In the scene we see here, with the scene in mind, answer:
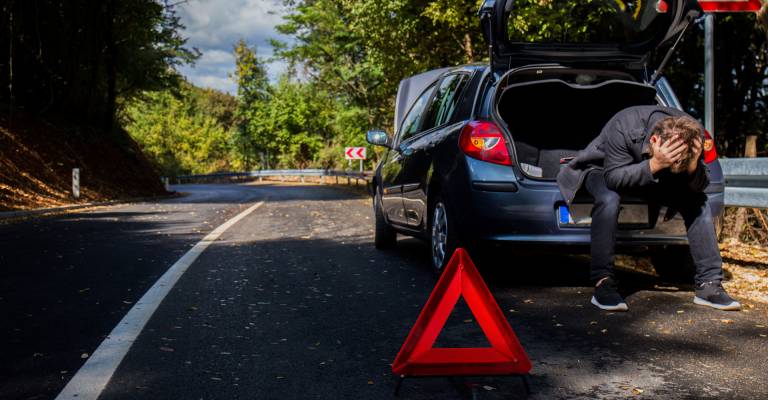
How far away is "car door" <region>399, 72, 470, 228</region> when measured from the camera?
19.7 ft

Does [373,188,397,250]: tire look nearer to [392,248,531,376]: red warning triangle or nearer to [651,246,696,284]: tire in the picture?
[651,246,696,284]: tire

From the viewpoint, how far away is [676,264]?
5.77 m

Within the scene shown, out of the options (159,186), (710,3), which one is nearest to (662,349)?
(710,3)

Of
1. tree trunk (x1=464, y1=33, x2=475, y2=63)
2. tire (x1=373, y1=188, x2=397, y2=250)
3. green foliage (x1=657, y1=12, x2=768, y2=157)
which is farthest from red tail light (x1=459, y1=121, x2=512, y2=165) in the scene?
tree trunk (x1=464, y1=33, x2=475, y2=63)

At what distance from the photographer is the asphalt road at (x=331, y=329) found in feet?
10.1

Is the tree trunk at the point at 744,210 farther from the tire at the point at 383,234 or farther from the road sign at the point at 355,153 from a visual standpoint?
the road sign at the point at 355,153

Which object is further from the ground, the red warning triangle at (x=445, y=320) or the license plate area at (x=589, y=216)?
the license plate area at (x=589, y=216)

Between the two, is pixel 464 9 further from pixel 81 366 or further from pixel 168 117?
pixel 168 117

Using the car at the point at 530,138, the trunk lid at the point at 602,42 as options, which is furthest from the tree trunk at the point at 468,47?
the trunk lid at the point at 602,42

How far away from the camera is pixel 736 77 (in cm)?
1466

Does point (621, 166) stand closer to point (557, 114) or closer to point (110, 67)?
point (557, 114)

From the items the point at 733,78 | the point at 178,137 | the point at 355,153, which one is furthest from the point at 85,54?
the point at 178,137

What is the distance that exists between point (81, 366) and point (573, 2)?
10.9m

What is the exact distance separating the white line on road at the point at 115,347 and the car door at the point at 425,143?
7.13 ft
